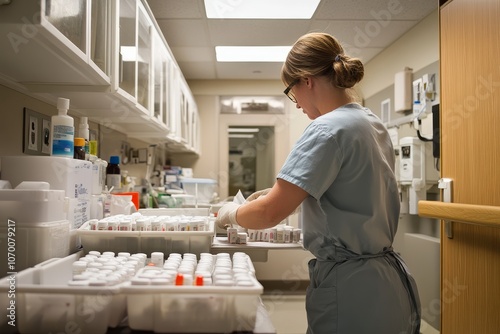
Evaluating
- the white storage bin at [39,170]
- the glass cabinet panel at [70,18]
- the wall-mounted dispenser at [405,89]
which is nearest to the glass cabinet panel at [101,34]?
the glass cabinet panel at [70,18]

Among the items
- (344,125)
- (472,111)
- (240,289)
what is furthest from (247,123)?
(240,289)

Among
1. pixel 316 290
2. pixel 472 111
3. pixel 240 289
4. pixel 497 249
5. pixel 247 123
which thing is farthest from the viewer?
pixel 247 123

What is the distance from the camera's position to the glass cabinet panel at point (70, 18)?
934 millimetres

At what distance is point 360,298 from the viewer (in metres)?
1.11

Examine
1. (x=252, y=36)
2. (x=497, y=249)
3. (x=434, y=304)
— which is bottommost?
(x=434, y=304)

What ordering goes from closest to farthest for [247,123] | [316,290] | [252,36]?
[316,290] < [252,36] < [247,123]

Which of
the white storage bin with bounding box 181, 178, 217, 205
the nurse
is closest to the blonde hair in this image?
the nurse

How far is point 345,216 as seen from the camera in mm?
1111

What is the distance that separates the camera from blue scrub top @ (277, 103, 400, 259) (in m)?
1.07

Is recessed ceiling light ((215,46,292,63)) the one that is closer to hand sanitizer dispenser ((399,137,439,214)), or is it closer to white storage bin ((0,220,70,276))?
hand sanitizer dispenser ((399,137,439,214))

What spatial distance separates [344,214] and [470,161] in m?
0.91

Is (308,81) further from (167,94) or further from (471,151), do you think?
(167,94)

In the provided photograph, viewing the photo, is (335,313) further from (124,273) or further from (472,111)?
(472,111)

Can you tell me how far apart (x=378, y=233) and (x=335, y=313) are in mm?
262
